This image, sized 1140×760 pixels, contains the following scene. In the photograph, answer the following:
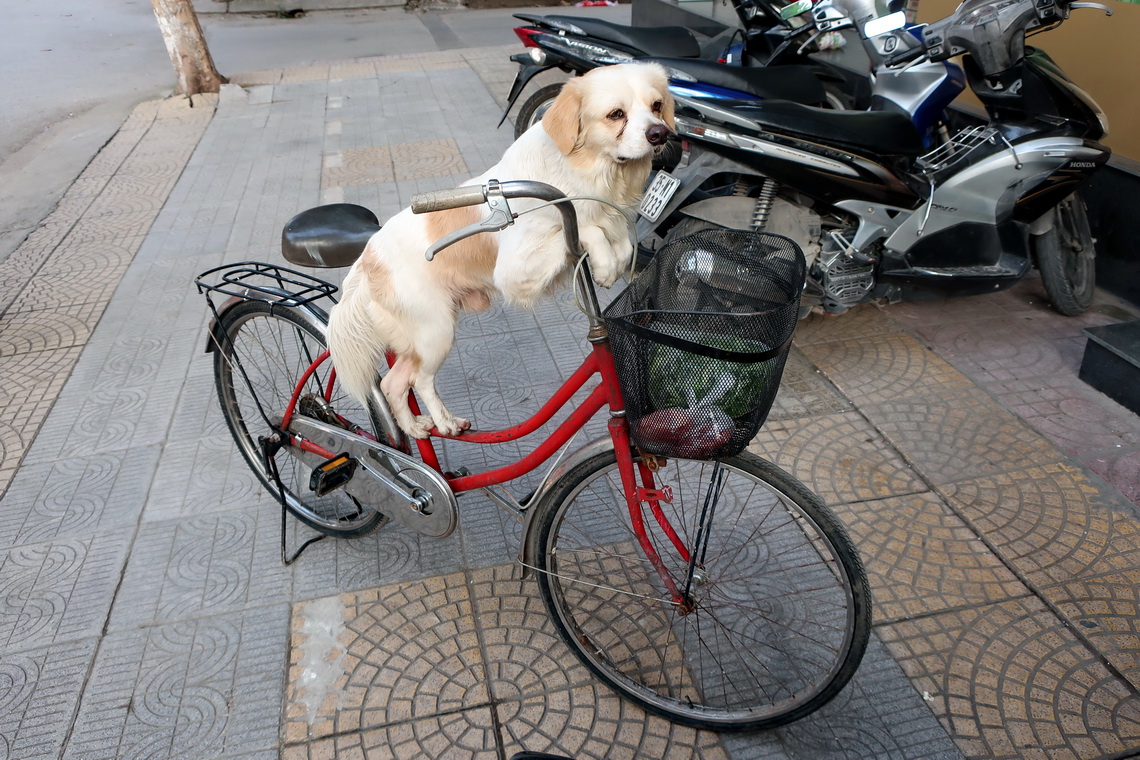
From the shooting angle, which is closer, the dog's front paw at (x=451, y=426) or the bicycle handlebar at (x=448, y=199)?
the bicycle handlebar at (x=448, y=199)

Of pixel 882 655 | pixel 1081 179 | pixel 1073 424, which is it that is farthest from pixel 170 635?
pixel 1081 179

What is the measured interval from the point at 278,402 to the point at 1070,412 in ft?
11.5

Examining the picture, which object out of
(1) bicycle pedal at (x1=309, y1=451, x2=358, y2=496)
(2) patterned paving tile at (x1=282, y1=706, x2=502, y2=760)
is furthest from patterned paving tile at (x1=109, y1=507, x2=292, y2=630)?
(2) patterned paving tile at (x1=282, y1=706, x2=502, y2=760)

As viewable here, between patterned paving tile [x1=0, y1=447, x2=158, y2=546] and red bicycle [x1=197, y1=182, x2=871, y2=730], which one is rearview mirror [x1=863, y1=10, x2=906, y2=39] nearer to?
red bicycle [x1=197, y1=182, x2=871, y2=730]

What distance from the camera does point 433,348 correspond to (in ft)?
7.72

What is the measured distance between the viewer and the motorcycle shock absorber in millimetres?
3600

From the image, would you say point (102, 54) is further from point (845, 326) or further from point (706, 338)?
point (706, 338)

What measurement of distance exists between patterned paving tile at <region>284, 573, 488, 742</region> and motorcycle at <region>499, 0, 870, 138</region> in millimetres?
2437

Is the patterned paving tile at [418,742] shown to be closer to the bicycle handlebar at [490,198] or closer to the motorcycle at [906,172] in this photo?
the bicycle handlebar at [490,198]

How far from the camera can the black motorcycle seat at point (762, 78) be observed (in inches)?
150

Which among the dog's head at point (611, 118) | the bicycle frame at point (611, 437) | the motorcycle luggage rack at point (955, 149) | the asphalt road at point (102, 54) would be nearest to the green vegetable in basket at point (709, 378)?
the bicycle frame at point (611, 437)

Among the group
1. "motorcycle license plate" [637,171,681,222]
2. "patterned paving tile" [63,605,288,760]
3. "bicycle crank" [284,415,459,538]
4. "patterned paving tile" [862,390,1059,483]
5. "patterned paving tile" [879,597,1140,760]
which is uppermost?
"motorcycle license plate" [637,171,681,222]

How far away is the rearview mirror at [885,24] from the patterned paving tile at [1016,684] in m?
2.78

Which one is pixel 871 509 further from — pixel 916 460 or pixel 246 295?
pixel 246 295
